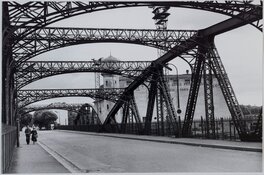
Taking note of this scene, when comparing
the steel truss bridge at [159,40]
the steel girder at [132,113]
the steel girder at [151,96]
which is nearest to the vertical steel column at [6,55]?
the steel truss bridge at [159,40]

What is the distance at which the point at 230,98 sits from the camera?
2561 cm

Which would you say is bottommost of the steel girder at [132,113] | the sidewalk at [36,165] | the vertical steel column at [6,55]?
the sidewalk at [36,165]

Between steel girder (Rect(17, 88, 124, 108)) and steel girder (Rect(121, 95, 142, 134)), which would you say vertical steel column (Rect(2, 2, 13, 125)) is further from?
steel girder (Rect(17, 88, 124, 108))

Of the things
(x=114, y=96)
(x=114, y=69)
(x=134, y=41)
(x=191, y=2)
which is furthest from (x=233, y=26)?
(x=114, y=96)

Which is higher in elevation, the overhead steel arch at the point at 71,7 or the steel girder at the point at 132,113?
the overhead steel arch at the point at 71,7

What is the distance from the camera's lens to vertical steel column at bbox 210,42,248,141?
79.3 ft

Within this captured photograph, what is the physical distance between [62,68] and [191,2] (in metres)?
27.6

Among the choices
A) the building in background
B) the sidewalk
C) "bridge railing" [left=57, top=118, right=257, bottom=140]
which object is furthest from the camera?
the building in background

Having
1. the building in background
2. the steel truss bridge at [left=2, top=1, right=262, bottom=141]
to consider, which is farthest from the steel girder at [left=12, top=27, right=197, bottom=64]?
the building in background

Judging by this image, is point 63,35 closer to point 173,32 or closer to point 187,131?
point 173,32

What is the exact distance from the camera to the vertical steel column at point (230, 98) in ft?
79.3

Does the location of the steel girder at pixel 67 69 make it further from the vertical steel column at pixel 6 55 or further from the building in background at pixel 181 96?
the vertical steel column at pixel 6 55

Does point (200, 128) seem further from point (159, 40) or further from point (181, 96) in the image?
point (181, 96)

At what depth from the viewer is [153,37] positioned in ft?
111
